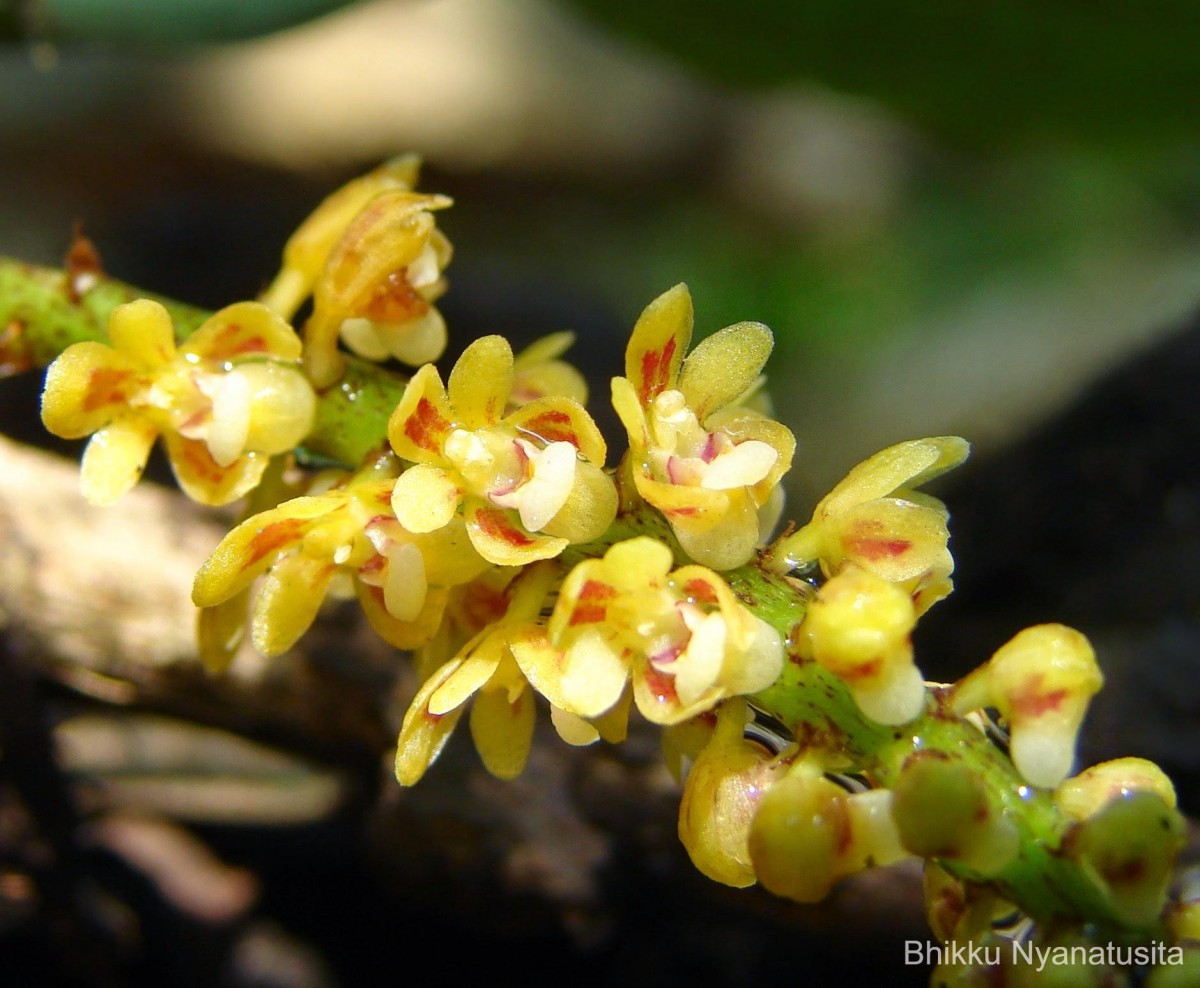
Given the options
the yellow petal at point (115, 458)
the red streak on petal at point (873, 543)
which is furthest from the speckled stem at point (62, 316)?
the red streak on petal at point (873, 543)

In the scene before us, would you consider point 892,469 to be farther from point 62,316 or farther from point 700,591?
point 62,316

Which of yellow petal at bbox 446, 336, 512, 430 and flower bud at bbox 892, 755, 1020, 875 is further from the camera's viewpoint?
yellow petal at bbox 446, 336, 512, 430

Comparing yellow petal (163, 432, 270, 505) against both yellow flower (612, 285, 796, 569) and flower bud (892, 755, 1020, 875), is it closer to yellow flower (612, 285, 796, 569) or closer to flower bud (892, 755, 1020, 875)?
yellow flower (612, 285, 796, 569)

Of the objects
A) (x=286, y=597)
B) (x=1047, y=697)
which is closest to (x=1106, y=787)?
(x=1047, y=697)

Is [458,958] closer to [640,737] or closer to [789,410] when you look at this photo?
[640,737]

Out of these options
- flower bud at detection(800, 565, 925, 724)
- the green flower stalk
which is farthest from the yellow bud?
flower bud at detection(800, 565, 925, 724)

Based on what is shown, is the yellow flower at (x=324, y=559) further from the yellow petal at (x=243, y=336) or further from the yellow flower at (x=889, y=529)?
the yellow flower at (x=889, y=529)

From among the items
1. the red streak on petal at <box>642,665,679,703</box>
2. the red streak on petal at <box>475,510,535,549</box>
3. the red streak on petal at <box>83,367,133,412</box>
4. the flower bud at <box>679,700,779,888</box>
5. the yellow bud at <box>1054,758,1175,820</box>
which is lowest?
the flower bud at <box>679,700,779,888</box>
